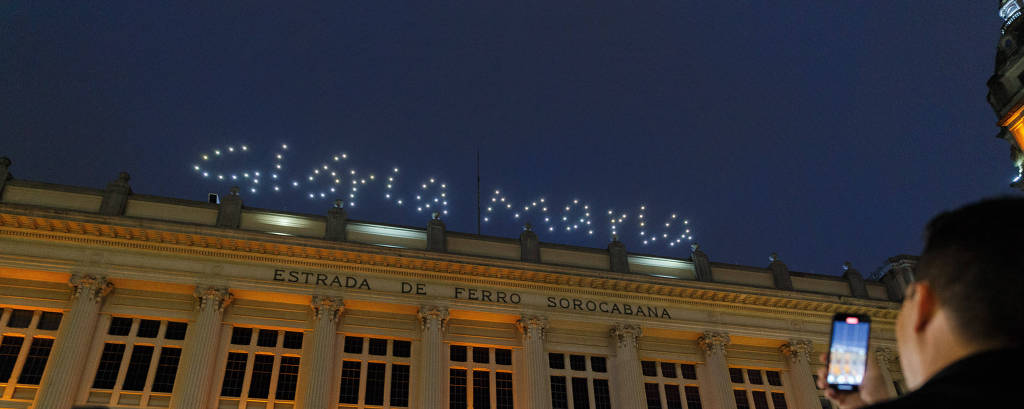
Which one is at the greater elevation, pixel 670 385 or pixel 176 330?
pixel 176 330

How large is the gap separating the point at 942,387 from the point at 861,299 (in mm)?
36060

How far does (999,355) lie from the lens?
179 cm

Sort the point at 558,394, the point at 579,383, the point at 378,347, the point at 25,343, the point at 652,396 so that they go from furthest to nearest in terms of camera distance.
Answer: the point at 652,396
the point at 579,383
the point at 558,394
the point at 378,347
the point at 25,343

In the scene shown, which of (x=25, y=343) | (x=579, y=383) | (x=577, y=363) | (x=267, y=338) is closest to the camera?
(x=25, y=343)

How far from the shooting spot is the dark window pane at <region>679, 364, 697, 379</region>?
3038 cm

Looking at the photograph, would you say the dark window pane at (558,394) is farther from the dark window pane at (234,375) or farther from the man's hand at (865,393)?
the man's hand at (865,393)

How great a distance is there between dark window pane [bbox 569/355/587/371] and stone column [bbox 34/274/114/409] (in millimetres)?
18265

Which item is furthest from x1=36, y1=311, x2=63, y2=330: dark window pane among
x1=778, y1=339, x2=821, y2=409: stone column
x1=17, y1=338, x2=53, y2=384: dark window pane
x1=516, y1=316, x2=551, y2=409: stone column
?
x1=778, y1=339, x2=821, y2=409: stone column

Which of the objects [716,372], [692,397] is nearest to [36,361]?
[692,397]

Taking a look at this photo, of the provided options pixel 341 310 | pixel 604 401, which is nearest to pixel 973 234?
pixel 341 310

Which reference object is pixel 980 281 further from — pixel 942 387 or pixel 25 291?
pixel 25 291

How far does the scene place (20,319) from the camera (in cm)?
2392

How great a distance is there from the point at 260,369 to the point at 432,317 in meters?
6.75

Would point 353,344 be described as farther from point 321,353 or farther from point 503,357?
point 503,357
